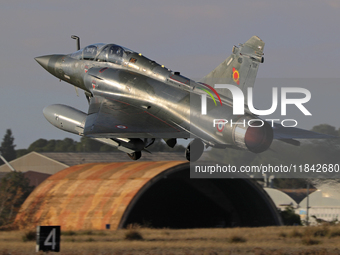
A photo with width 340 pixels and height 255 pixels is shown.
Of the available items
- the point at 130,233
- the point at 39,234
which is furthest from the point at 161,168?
the point at 39,234

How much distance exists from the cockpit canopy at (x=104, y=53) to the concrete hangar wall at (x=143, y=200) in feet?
58.2

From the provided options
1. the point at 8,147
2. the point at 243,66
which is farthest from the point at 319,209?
the point at 8,147

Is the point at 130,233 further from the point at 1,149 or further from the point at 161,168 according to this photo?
the point at 1,149

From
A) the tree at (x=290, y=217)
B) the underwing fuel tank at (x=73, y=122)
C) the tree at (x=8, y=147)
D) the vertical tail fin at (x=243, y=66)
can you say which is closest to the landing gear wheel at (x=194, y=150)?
the underwing fuel tank at (x=73, y=122)

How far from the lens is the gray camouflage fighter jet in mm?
16625

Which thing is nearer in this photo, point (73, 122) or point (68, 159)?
point (73, 122)

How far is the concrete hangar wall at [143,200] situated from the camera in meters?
37.7

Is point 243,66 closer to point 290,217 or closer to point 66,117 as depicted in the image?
point 66,117

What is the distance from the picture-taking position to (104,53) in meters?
20.6

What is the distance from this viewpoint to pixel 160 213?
1967 inches

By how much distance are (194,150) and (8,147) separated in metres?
125

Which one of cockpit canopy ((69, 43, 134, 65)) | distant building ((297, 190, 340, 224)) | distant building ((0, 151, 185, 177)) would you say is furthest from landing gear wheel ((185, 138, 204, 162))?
distant building ((0, 151, 185, 177))

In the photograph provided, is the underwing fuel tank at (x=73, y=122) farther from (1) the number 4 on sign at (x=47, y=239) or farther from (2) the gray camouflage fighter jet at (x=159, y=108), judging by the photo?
(1) the number 4 on sign at (x=47, y=239)

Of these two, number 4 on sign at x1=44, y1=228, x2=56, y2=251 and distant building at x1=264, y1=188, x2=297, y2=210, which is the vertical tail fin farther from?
distant building at x1=264, y1=188, x2=297, y2=210
